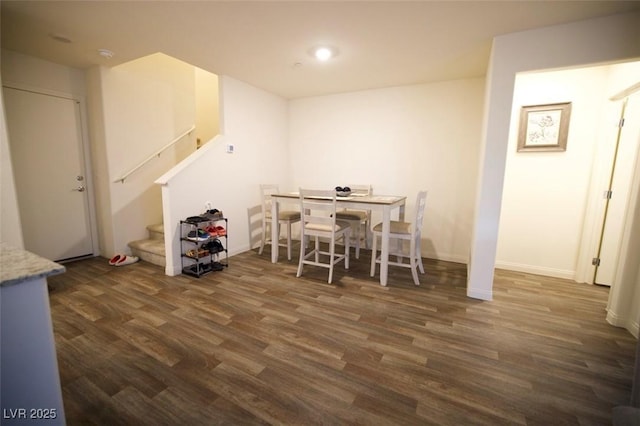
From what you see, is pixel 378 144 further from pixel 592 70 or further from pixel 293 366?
pixel 293 366

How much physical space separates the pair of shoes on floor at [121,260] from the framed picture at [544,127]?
4.78 meters

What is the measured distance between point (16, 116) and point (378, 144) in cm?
426

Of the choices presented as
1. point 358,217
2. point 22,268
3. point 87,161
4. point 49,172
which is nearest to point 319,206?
point 358,217

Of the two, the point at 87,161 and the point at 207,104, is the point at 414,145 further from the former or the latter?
the point at 87,161

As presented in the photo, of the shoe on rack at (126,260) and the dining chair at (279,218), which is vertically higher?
the dining chair at (279,218)

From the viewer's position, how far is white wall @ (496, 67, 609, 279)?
278 centimetres

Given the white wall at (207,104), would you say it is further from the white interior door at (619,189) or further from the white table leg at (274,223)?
the white interior door at (619,189)

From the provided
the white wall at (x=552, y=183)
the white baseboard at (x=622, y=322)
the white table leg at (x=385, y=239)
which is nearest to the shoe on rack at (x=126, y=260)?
the white table leg at (x=385, y=239)

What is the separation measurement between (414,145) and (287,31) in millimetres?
2226

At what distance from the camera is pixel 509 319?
215cm

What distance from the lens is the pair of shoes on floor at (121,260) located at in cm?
317

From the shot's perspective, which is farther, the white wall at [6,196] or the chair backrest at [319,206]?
the chair backrest at [319,206]

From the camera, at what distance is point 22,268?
0.87m

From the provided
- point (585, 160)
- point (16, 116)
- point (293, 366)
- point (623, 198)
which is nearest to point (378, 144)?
point (585, 160)
